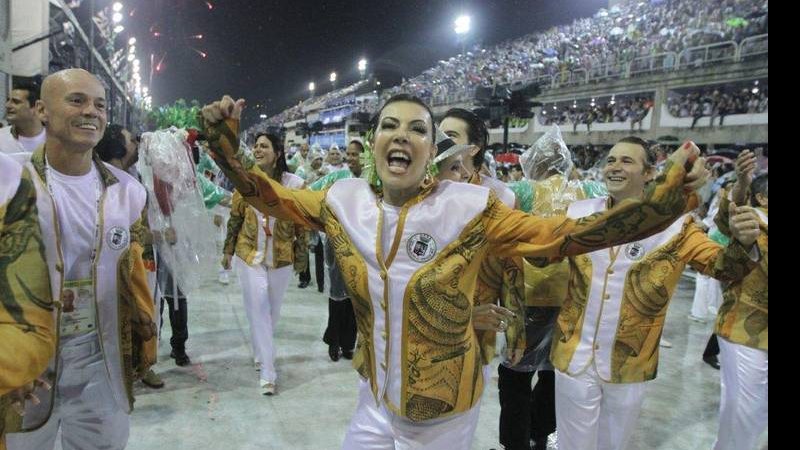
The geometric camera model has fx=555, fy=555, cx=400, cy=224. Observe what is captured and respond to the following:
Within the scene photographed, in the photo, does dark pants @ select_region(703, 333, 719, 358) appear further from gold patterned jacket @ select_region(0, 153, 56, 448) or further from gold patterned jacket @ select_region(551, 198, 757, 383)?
gold patterned jacket @ select_region(0, 153, 56, 448)

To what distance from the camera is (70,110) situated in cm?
238

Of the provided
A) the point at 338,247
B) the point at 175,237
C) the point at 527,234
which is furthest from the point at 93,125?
the point at 175,237

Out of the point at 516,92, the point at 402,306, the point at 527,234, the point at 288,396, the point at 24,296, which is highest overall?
the point at 516,92

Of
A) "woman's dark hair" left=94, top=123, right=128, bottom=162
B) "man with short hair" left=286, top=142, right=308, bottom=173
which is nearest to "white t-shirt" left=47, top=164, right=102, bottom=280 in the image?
"woman's dark hair" left=94, top=123, right=128, bottom=162

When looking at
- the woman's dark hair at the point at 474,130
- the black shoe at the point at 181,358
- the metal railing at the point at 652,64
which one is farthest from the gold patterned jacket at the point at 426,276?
the metal railing at the point at 652,64

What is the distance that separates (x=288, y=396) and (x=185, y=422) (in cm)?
87

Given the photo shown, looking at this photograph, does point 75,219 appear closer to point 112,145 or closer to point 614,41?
point 112,145

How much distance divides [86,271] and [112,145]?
2130 millimetres

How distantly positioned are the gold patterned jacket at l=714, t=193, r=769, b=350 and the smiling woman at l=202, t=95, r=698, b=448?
1.95 meters

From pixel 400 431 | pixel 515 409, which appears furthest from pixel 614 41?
pixel 400 431

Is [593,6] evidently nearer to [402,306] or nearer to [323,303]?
[323,303]

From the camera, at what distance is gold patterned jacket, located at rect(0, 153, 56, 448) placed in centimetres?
130

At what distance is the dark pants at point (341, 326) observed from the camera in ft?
18.6
